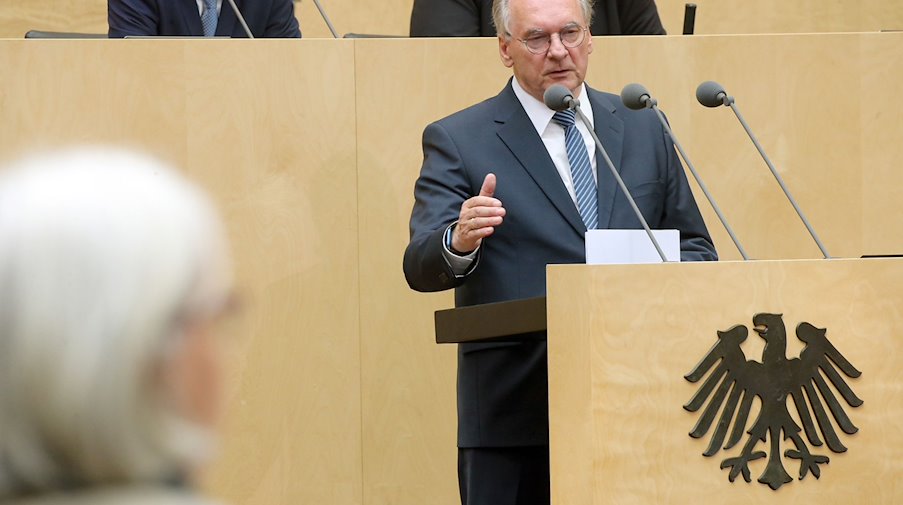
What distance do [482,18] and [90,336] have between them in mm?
3522

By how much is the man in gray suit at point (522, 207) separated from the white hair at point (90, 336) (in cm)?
178

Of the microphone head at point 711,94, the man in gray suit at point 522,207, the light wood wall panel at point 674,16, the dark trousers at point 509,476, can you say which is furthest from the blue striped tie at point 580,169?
the light wood wall panel at point 674,16

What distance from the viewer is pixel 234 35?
4.14m

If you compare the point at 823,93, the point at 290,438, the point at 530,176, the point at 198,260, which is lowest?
the point at 290,438

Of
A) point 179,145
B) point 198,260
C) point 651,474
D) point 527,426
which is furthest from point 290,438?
point 198,260

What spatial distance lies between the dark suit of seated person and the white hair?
337 cm

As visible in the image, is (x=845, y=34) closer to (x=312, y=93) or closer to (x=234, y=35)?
(x=312, y=93)

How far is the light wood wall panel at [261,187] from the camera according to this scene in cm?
368

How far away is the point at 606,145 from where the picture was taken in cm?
297

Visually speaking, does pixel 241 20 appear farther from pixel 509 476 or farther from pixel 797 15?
pixel 797 15

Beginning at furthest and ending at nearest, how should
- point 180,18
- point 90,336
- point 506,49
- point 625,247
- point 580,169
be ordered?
1. point 180,18
2. point 506,49
3. point 580,169
4. point 625,247
5. point 90,336

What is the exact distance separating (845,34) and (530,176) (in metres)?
1.37

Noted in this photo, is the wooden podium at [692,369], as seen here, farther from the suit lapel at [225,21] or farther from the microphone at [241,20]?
the suit lapel at [225,21]

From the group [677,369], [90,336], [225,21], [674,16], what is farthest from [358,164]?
[90,336]
